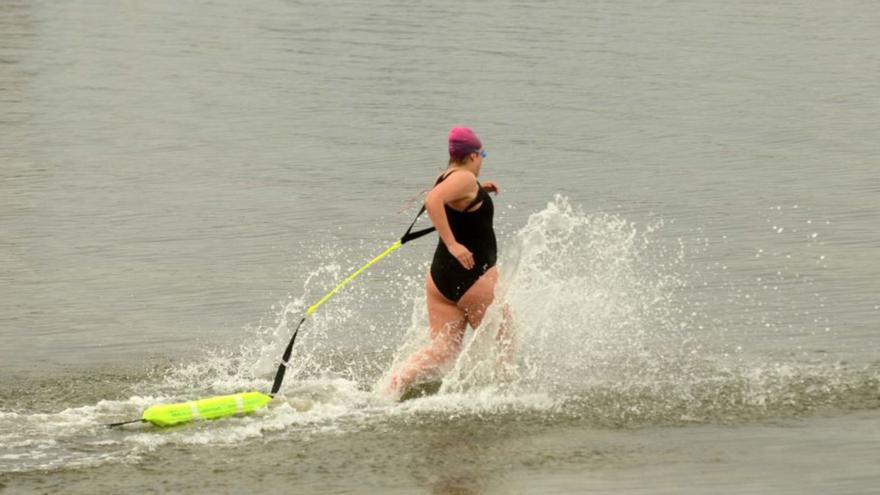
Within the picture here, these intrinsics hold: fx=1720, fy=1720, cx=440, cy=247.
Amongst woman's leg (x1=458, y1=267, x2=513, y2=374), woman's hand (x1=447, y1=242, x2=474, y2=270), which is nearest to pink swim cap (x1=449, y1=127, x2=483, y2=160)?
woman's hand (x1=447, y1=242, x2=474, y2=270)

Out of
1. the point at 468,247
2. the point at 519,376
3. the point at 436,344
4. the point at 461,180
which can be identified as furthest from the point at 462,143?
the point at 519,376

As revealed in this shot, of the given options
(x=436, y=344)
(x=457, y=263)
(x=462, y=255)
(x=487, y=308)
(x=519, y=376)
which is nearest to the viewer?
(x=462, y=255)

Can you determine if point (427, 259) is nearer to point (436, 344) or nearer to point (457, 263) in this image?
point (436, 344)

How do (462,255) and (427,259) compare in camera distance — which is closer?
(462,255)

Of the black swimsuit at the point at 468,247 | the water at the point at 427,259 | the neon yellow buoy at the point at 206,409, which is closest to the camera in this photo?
the water at the point at 427,259

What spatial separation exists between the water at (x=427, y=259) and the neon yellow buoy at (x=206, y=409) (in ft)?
0.35

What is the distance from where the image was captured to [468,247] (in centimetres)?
1073

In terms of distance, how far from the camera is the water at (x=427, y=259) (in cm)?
979

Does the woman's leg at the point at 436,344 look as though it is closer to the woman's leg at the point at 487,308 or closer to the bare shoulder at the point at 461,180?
the woman's leg at the point at 487,308

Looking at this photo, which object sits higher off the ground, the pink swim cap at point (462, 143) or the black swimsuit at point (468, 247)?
the pink swim cap at point (462, 143)

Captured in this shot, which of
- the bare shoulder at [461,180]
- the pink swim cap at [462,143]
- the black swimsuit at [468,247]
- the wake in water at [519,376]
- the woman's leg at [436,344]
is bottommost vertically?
the wake in water at [519,376]

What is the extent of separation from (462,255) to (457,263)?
295 millimetres

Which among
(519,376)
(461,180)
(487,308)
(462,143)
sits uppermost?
(462,143)

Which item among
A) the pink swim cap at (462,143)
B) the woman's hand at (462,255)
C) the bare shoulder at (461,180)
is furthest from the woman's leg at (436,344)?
the pink swim cap at (462,143)
